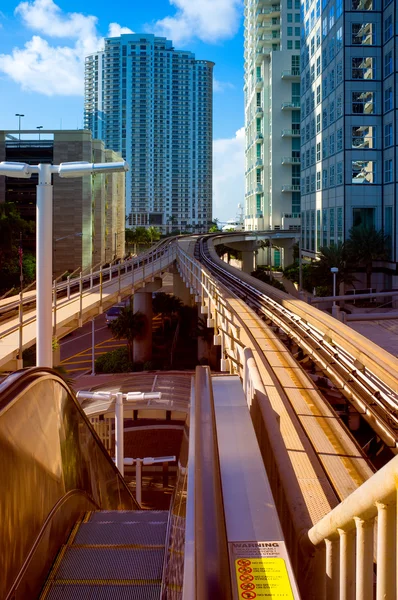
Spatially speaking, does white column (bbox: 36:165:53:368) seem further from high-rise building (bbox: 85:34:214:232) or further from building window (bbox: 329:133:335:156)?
high-rise building (bbox: 85:34:214:232)

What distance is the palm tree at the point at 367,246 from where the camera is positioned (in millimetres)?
44938

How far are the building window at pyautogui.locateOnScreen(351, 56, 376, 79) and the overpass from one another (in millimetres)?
30991

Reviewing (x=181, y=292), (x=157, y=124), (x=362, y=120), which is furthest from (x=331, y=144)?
(x=157, y=124)

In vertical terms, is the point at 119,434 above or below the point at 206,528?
below

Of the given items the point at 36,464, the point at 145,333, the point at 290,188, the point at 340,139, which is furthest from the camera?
the point at 290,188

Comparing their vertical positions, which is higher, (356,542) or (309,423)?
(356,542)

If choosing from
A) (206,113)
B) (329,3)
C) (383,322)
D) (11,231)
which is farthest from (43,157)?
(206,113)

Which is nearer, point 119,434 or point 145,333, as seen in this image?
point 119,434

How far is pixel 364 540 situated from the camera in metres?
2.72

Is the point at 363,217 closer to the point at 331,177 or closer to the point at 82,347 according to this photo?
the point at 331,177

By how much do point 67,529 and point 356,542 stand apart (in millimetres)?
2921

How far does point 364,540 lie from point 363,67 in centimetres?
4870

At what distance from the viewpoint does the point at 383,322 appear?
30.4 m

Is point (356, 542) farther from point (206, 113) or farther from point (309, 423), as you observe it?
point (206, 113)
